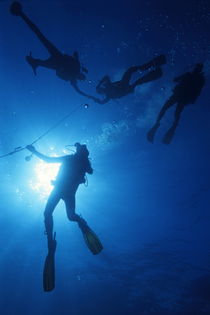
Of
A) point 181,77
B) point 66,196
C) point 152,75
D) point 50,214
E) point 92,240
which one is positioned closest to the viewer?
point 50,214

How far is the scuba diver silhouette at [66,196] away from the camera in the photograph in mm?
6770

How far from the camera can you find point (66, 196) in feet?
22.9

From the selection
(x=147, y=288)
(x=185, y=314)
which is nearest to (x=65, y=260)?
(x=147, y=288)

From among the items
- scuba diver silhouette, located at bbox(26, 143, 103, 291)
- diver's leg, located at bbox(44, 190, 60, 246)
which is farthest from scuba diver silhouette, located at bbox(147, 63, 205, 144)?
diver's leg, located at bbox(44, 190, 60, 246)

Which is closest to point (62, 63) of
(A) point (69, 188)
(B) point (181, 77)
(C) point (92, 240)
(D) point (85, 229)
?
(B) point (181, 77)

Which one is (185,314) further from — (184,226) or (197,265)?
(184,226)

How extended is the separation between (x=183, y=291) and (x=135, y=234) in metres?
15.0

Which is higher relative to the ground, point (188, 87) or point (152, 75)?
point (152, 75)

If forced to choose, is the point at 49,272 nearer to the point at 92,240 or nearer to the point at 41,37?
the point at 92,240

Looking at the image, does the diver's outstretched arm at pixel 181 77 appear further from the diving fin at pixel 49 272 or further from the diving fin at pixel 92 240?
the diving fin at pixel 49 272

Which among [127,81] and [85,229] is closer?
[85,229]

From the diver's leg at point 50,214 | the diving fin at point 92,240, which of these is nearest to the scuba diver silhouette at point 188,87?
the diving fin at point 92,240

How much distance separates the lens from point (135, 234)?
29453 millimetres

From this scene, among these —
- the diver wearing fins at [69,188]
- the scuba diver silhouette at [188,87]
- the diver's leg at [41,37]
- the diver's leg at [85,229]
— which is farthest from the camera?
the scuba diver silhouette at [188,87]
